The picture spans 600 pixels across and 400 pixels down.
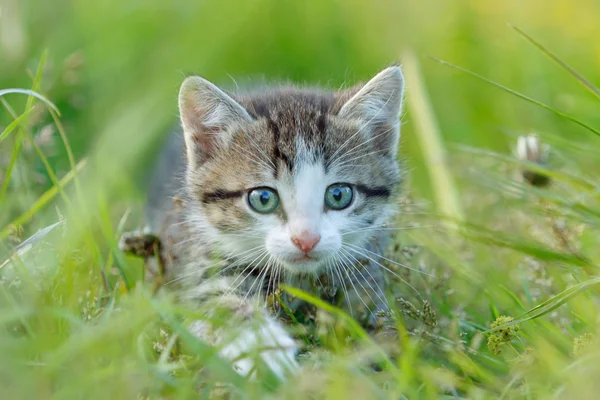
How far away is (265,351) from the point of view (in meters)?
1.75

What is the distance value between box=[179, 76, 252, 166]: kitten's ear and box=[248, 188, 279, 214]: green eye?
0.29 meters

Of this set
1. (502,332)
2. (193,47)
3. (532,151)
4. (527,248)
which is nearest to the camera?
(502,332)

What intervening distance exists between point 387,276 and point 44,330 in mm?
1170

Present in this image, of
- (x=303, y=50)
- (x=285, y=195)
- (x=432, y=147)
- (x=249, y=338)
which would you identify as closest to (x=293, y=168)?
(x=285, y=195)

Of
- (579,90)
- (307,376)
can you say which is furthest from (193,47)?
(307,376)

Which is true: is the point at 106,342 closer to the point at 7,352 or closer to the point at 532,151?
the point at 7,352

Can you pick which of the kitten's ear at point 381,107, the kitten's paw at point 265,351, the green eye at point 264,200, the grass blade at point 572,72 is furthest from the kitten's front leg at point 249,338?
the grass blade at point 572,72

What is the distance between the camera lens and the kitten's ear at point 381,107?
2.46m

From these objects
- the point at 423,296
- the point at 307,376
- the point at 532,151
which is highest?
the point at 532,151

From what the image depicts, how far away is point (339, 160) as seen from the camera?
2.37m

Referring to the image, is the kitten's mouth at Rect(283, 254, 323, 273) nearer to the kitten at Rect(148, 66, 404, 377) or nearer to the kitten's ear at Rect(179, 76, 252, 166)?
the kitten at Rect(148, 66, 404, 377)

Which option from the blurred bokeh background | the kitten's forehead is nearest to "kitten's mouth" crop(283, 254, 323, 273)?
the kitten's forehead

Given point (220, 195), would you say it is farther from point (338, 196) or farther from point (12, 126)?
point (12, 126)

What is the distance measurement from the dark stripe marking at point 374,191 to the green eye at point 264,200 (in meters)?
0.30
